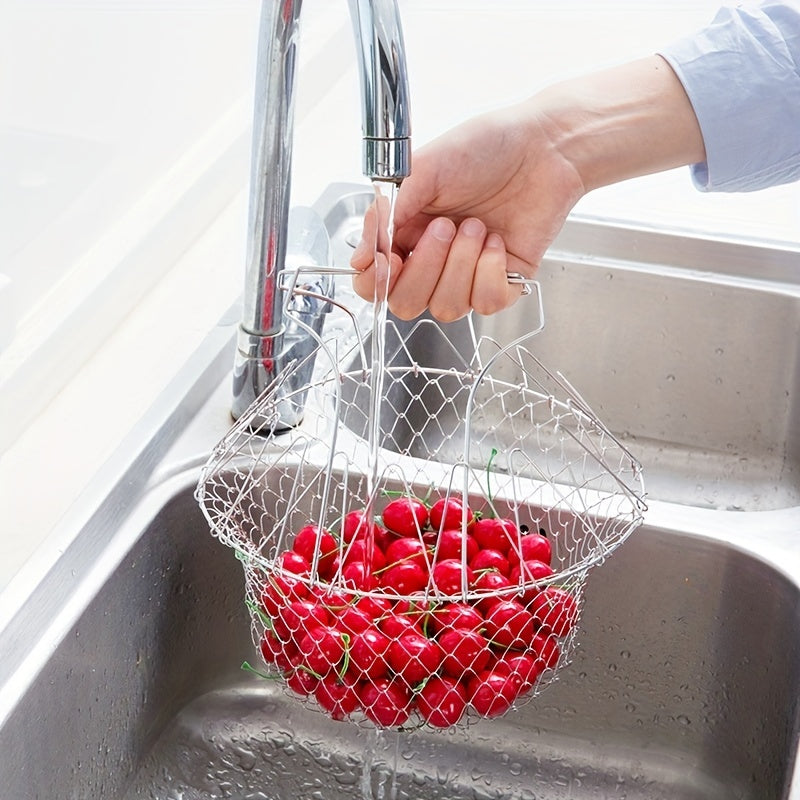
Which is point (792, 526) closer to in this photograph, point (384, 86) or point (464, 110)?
point (384, 86)

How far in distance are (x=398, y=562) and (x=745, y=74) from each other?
0.50 m

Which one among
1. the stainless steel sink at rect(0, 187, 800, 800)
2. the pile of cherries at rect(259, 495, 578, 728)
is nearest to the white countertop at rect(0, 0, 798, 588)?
the stainless steel sink at rect(0, 187, 800, 800)

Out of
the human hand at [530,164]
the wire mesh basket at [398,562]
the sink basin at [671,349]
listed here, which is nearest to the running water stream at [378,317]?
the wire mesh basket at [398,562]

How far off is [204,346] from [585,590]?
350 millimetres

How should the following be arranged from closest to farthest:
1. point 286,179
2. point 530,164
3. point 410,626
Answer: point 410,626 → point 286,179 → point 530,164

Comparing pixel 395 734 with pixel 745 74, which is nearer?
pixel 395 734

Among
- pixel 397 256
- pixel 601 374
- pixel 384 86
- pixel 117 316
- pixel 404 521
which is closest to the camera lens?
pixel 384 86

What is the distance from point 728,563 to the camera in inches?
31.9

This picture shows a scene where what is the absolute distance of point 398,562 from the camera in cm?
73

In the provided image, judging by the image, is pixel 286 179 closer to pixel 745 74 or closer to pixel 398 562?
pixel 398 562

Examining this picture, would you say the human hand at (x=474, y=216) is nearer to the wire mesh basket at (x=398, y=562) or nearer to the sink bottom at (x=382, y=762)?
the wire mesh basket at (x=398, y=562)

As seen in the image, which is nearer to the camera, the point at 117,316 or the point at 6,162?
the point at 6,162

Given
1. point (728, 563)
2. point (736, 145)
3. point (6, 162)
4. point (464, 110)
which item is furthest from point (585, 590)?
point (464, 110)

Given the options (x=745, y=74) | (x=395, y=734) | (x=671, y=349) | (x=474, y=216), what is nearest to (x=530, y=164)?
(x=474, y=216)
